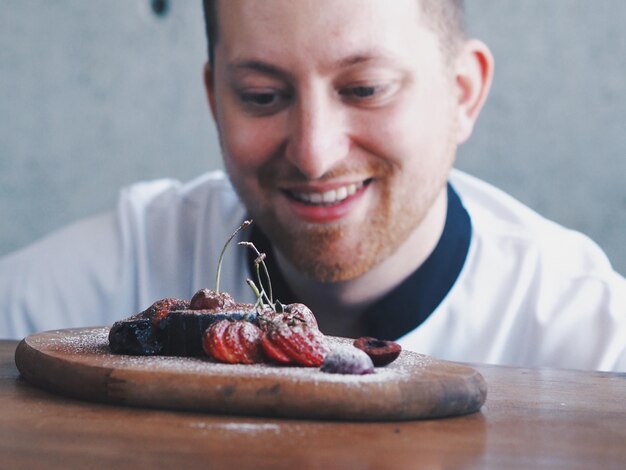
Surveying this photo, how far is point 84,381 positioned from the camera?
89cm

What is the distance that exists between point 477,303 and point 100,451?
133cm

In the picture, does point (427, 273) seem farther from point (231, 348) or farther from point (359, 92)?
point (231, 348)

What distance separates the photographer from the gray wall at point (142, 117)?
3.05 meters

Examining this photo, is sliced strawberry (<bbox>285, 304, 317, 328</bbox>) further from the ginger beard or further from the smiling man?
the ginger beard

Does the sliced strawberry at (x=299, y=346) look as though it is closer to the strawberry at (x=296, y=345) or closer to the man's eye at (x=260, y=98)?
the strawberry at (x=296, y=345)

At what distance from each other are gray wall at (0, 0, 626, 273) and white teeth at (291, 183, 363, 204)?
1.47 metres

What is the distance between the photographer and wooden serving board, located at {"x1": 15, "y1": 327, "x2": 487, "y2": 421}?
826 millimetres

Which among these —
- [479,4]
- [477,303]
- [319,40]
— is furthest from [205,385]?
[479,4]

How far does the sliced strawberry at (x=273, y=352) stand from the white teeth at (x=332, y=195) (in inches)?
29.9

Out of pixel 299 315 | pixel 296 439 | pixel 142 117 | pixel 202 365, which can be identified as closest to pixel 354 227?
pixel 299 315

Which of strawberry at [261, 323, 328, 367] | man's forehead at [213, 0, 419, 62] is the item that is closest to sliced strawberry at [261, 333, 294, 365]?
strawberry at [261, 323, 328, 367]

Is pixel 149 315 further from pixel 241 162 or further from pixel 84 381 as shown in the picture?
pixel 241 162

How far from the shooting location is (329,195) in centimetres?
169

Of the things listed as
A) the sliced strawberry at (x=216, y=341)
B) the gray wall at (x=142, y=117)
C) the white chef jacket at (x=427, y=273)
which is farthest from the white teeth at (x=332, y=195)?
the gray wall at (x=142, y=117)
